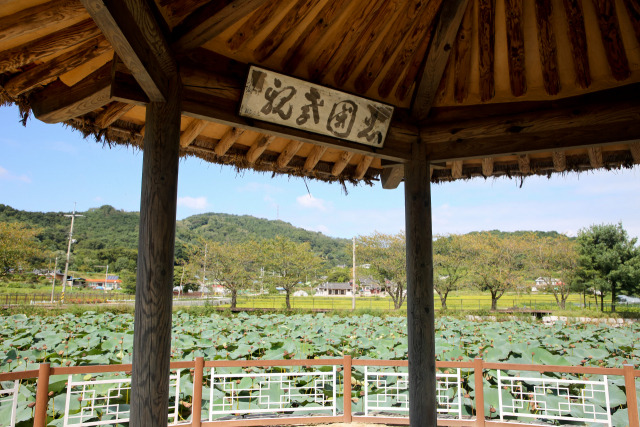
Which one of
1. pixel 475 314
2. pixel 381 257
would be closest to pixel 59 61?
pixel 475 314

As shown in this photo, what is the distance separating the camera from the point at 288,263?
77.4ft

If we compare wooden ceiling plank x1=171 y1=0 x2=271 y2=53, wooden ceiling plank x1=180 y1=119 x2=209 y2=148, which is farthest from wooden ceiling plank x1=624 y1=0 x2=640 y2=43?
wooden ceiling plank x1=180 y1=119 x2=209 y2=148

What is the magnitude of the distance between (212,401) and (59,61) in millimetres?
3071

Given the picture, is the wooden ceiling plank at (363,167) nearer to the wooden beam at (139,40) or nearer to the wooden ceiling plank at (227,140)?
the wooden ceiling plank at (227,140)

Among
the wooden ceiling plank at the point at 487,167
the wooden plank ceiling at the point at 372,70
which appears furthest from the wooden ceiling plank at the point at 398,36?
the wooden ceiling plank at the point at 487,167

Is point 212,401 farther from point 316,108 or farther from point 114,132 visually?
point 316,108

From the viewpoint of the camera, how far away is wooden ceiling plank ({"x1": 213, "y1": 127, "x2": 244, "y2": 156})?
263cm

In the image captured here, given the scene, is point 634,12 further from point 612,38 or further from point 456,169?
point 456,169

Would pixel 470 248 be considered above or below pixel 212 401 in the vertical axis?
above

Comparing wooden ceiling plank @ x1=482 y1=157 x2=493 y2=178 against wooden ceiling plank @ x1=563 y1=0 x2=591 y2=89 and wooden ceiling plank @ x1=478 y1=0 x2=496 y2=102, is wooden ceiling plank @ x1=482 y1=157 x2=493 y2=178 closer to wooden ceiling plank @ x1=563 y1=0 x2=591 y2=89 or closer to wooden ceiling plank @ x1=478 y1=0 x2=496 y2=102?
wooden ceiling plank @ x1=478 y1=0 x2=496 y2=102

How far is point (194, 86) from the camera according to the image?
1998 millimetres

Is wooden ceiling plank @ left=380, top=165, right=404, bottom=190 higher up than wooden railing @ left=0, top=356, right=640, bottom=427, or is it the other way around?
wooden ceiling plank @ left=380, top=165, right=404, bottom=190

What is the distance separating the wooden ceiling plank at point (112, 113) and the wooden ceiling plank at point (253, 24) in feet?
2.35

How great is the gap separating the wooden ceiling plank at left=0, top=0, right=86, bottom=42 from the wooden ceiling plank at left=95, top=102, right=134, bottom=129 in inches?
32.4
